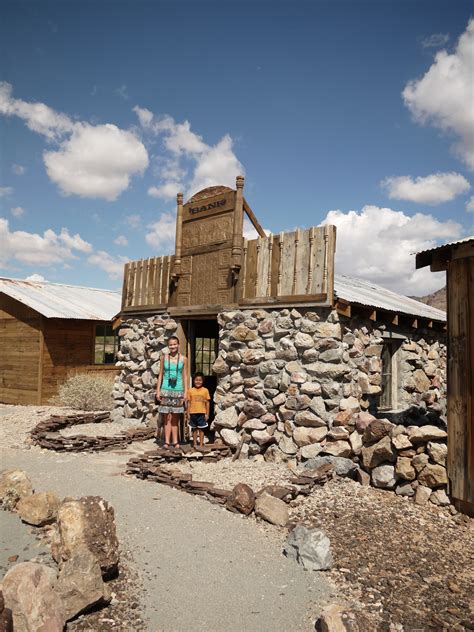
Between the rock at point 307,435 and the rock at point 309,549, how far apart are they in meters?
2.74

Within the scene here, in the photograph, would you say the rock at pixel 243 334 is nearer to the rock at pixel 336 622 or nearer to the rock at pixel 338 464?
the rock at pixel 338 464

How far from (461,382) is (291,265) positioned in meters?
3.26

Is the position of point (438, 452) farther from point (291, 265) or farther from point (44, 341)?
point (44, 341)

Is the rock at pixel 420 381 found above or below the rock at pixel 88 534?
above

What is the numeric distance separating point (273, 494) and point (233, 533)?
98 cm

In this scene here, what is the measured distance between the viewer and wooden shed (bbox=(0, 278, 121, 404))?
15000mm

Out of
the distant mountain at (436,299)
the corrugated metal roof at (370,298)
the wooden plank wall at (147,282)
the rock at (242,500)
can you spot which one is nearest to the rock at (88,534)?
the rock at (242,500)

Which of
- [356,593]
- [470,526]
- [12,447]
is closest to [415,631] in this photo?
[356,593]

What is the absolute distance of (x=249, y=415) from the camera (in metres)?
8.14

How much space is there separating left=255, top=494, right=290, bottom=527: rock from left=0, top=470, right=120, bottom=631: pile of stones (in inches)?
72.6

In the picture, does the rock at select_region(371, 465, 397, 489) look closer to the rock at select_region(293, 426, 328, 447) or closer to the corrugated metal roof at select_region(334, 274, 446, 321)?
the rock at select_region(293, 426, 328, 447)

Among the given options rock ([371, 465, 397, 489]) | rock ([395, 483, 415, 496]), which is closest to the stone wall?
rock ([371, 465, 397, 489])

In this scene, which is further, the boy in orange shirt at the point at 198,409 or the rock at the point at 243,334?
the boy in orange shirt at the point at 198,409

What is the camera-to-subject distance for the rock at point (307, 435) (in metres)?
7.25
